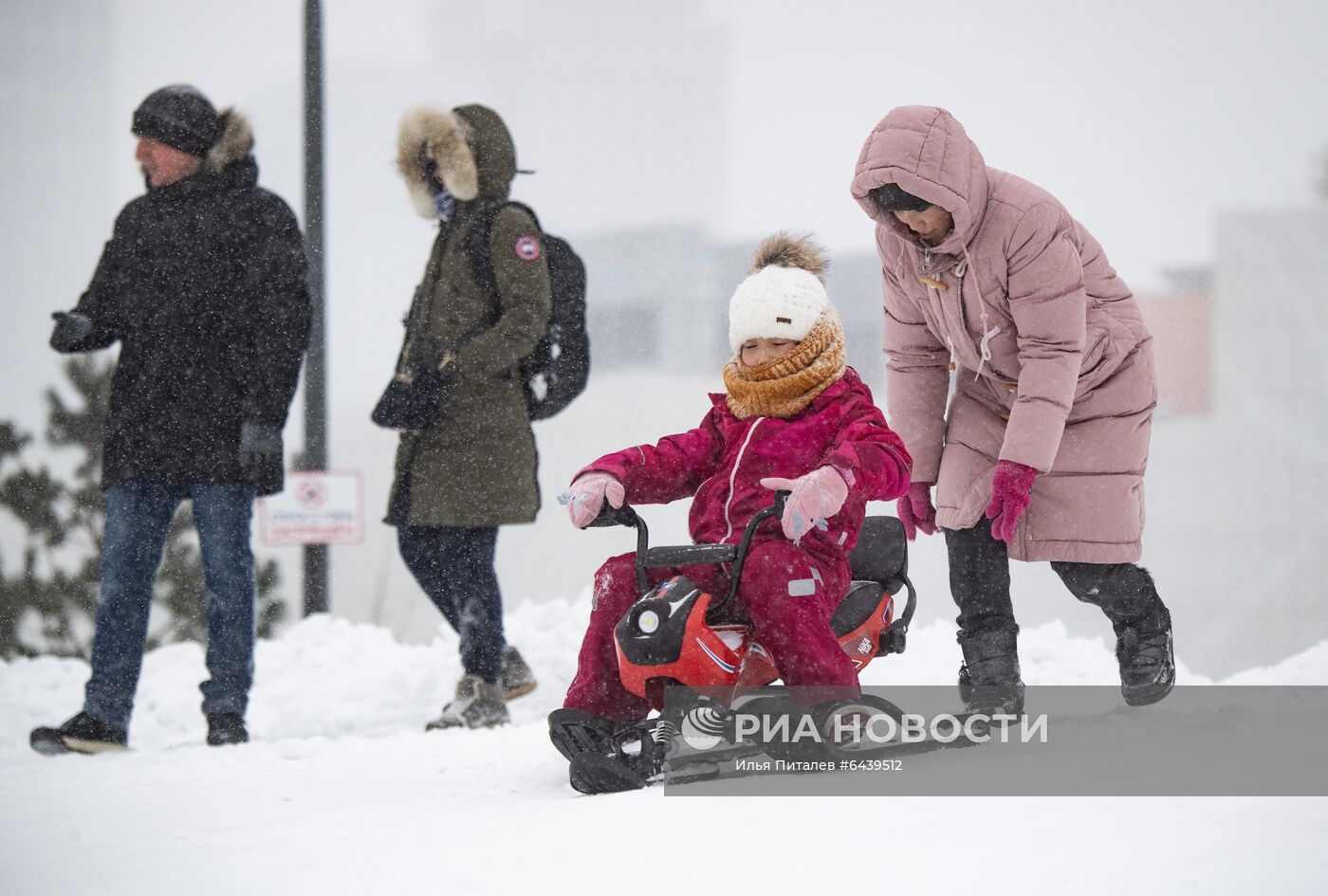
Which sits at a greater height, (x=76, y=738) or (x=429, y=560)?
(x=429, y=560)

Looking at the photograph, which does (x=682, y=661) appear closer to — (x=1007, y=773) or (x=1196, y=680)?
(x=1007, y=773)

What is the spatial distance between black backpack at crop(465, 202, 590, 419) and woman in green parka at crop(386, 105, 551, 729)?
0.08ft

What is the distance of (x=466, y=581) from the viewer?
407cm

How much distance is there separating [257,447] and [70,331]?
28.8 inches

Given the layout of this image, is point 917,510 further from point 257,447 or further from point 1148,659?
point 257,447

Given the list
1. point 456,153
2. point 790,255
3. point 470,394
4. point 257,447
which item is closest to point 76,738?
point 257,447

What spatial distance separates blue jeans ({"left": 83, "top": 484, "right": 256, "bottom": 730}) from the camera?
388cm

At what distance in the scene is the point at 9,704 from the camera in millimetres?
4730

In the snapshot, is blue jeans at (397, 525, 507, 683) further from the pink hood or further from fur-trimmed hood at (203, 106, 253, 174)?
the pink hood

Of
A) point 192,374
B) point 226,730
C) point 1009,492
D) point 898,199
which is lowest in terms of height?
point 226,730

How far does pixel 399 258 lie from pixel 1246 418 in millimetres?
3763

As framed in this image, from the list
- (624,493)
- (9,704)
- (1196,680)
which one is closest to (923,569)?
(1196,680)

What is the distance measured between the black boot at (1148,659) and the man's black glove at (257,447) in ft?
8.37

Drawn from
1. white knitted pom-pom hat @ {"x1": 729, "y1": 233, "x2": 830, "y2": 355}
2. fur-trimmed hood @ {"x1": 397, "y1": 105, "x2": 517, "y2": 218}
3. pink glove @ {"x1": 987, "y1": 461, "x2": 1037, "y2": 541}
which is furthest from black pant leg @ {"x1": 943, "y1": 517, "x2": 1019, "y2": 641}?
fur-trimmed hood @ {"x1": 397, "y1": 105, "x2": 517, "y2": 218}
